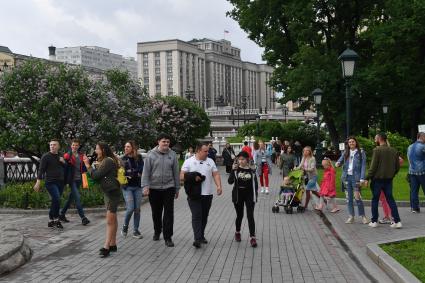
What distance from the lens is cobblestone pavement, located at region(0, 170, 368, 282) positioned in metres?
7.51

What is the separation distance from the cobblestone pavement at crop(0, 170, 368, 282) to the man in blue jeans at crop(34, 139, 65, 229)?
0.36 m

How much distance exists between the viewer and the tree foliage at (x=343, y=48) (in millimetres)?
30812

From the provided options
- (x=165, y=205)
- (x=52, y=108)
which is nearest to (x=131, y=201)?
(x=165, y=205)

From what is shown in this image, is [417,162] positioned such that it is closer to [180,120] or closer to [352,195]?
[352,195]

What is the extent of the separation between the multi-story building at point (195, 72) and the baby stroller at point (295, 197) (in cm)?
14053

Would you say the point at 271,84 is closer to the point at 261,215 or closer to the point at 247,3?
the point at 247,3

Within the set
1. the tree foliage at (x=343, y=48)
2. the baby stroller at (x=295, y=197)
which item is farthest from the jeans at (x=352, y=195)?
the tree foliage at (x=343, y=48)

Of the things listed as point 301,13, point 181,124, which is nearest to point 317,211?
point 301,13

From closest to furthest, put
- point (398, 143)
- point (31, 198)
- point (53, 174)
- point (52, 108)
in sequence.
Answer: point (53, 174)
point (31, 198)
point (52, 108)
point (398, 143)

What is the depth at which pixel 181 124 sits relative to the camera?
4781 centimetres

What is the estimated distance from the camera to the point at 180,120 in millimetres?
47375

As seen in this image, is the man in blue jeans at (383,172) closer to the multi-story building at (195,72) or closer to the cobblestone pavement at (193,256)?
the cobblestone pavement at (193,256)

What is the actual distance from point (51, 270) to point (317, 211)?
7.65 m

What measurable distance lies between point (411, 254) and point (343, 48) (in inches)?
1107
